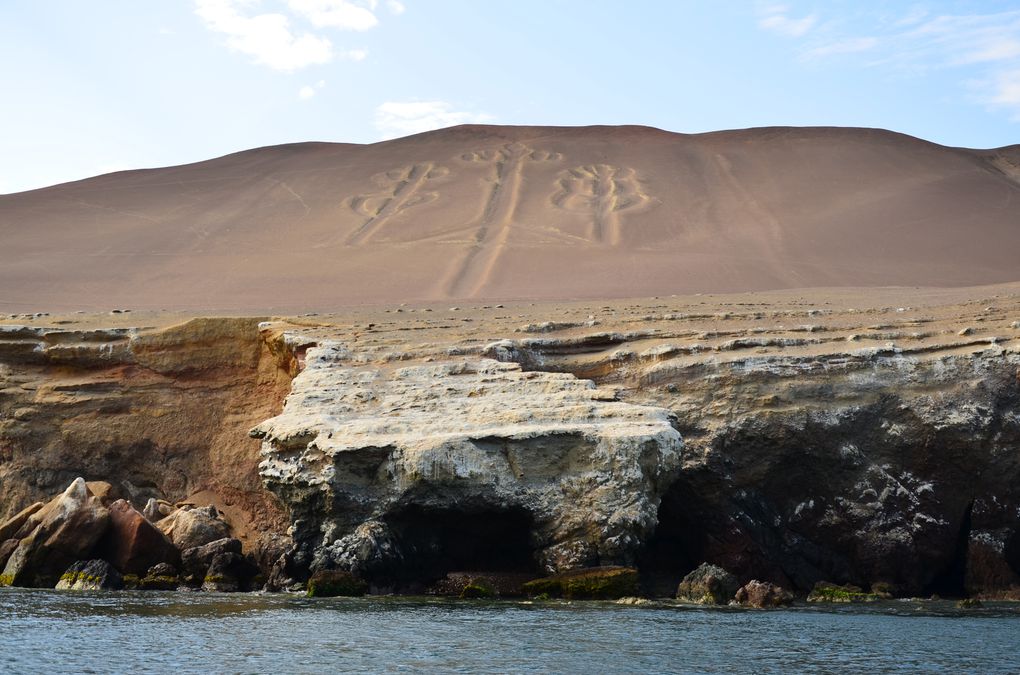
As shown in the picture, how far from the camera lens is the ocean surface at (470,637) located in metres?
14.0

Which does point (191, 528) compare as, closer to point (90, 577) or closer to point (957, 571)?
point (90, 577)

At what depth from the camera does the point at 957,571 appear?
23.3 meters

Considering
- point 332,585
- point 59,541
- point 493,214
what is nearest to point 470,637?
point 332,585

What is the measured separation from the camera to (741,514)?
22453 mm

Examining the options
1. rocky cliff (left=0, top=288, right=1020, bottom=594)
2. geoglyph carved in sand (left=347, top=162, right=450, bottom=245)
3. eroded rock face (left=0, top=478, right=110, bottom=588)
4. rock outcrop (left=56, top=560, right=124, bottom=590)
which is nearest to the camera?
rocky cliff (left=0, top=288, right=1020, bottom=594)

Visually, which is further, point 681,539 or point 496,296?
point 496,296

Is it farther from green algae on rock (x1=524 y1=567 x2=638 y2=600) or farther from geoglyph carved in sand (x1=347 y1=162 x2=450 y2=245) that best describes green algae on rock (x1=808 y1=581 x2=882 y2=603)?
geoglyph carved in sand (x1=347 y1=162 x2=450 y2=245)

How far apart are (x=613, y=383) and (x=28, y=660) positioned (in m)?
13.8

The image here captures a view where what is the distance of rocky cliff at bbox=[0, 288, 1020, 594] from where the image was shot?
20.9 metres

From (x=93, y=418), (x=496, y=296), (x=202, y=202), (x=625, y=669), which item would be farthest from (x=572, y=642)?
(x=202, y=202)

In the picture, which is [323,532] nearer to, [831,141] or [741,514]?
[741,514]

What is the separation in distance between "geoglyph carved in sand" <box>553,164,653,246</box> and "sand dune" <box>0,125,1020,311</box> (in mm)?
231

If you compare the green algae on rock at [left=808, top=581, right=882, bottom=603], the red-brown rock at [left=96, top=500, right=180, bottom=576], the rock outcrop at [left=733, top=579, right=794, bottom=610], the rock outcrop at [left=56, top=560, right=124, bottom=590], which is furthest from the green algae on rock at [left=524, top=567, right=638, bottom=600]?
the rock outcrop at [left=56, top=560, right=124, bottom=590]

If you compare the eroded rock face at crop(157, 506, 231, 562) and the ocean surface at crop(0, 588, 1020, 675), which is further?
the eroded rock face at crop(157, 506, 231, 562)
